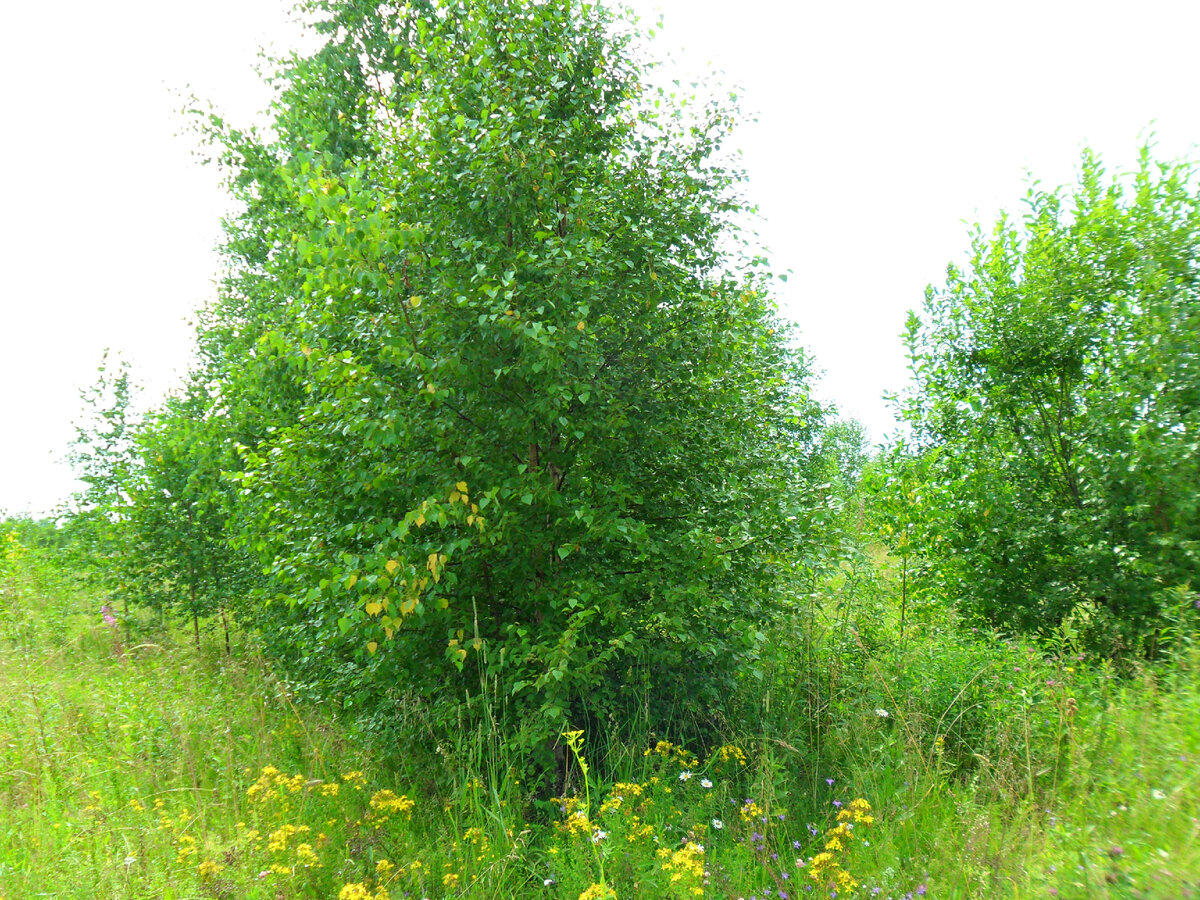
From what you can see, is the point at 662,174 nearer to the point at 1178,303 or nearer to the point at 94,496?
the point at 1178,303

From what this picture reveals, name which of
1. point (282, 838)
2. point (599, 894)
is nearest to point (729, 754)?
point (599, 894)

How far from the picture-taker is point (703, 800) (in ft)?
14.5

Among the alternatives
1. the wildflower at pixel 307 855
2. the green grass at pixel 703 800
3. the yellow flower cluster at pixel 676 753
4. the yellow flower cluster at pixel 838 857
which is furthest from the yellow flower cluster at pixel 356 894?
the yellow flower cluster at pixel 838 857

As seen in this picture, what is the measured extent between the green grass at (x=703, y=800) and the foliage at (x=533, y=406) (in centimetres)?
63

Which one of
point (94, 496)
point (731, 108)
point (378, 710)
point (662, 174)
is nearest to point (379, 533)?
point (378, 710)

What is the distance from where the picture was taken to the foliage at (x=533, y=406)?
174 inches

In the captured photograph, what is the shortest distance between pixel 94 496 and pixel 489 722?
35.3ft

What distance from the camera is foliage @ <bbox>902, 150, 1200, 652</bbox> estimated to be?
Result: 18.5 feet

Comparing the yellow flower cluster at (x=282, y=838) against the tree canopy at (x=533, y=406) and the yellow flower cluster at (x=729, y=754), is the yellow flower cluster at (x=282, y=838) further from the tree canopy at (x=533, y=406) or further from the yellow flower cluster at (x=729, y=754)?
the yellow flower cluster at (x=729, y=754)

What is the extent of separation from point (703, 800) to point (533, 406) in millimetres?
2673

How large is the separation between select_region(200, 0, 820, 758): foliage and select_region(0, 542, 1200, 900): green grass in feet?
2.05

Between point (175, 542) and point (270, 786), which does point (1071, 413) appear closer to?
point (270, 786)

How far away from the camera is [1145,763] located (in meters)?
3.21

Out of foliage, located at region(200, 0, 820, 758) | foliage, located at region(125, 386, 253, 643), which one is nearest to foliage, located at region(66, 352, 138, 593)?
foliage, located at region(125, 386, 253, 643)
